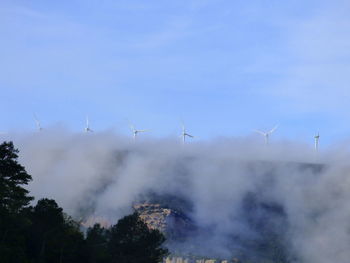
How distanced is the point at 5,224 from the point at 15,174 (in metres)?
11.5

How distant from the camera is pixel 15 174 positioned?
155 meters

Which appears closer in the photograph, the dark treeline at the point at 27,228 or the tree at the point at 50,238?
the dark treeline at the point at 27,228

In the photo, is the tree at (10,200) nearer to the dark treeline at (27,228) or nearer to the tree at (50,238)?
the dark treeline at (27,228)

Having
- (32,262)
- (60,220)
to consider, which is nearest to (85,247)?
(60,220)

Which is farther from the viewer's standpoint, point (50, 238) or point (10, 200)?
point (50, 238)

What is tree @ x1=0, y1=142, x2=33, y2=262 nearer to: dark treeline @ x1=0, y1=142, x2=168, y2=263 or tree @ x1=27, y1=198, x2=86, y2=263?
dark treeline @ x1=0, y1=142, x2=168, y2=263

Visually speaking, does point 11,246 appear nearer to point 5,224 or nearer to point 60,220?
point 5,224

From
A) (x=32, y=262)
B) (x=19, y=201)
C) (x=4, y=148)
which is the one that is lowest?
(x=32, y=262)

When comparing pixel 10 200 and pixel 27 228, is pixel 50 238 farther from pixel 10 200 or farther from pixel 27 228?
pixel 10 200

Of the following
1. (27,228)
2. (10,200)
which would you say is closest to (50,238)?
(27,228)

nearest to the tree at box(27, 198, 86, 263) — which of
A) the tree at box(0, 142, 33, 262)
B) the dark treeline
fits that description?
the dark treeline

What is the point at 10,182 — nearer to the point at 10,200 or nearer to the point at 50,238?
the point at 10,200

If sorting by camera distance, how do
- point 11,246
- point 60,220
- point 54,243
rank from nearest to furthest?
point 11,246
point 54,243
point 60,220

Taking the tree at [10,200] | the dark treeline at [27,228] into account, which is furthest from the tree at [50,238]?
the tree at [10,200]
